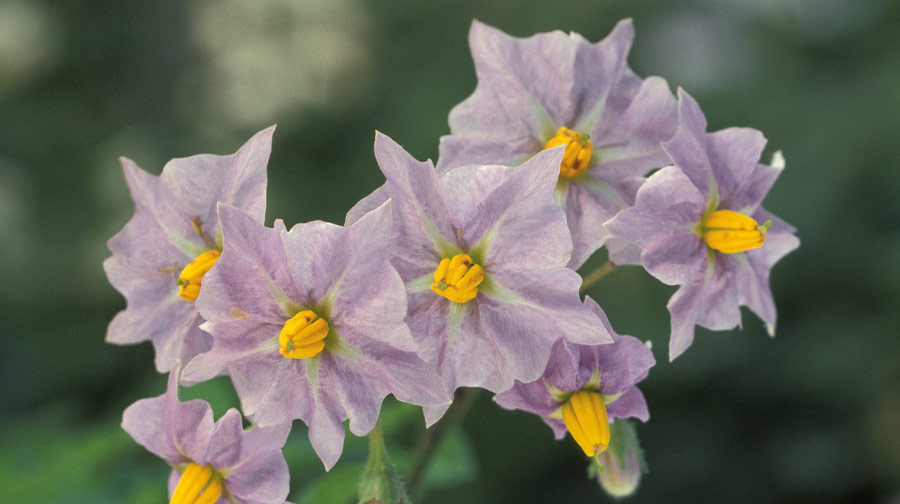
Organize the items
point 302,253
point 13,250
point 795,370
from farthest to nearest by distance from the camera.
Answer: point 13,250 < point 795,370 < point 302,253

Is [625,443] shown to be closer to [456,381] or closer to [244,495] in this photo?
[456,381]

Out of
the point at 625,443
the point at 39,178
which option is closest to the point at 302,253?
the point at 625,443

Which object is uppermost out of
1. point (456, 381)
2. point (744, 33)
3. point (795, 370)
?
point (456, 381)

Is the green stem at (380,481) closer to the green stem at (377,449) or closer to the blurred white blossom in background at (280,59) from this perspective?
the green stem at (377,449)

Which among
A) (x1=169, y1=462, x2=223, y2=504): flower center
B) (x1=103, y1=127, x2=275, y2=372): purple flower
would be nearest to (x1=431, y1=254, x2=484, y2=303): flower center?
(x1=103, y1=127, x2=275, y2=372): purple flower

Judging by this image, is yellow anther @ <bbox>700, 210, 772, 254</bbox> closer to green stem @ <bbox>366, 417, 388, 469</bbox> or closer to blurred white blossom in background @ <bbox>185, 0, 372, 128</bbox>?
green stem @ <bbox>366, 417, 388, 469</bbox>

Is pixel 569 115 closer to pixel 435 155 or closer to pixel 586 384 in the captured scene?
pixel 586 384

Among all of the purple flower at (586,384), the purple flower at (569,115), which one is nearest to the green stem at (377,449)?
the purple flower at (586,384)
